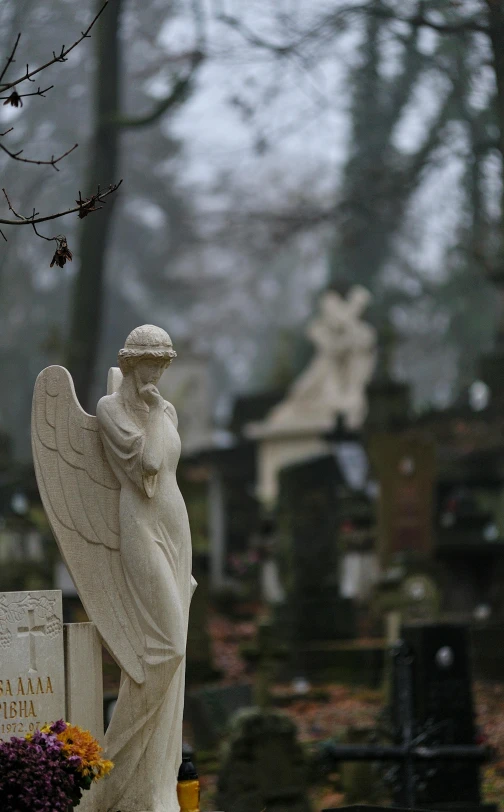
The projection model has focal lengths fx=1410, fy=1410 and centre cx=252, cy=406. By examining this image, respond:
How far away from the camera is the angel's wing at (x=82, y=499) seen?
251 inches

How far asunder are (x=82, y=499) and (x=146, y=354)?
2.40ft

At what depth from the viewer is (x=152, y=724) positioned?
6324mm

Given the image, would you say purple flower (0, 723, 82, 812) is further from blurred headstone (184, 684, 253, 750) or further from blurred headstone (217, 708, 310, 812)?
blurred headstone (184, 684, 253, 750)

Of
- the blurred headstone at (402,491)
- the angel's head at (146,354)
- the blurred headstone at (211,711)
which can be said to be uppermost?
the blurred headstone at (402,491)

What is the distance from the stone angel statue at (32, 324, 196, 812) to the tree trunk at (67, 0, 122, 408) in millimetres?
11858

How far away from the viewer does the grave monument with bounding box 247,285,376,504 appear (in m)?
23.5

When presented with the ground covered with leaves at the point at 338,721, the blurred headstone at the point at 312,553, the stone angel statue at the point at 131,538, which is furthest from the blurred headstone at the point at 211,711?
the stone angel statue at the point at 131,538

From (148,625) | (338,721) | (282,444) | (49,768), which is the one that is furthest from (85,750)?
(282,444)

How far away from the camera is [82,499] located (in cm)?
648

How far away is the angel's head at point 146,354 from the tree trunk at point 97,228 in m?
11.9

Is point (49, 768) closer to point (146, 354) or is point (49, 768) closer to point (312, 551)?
point (146, 354)

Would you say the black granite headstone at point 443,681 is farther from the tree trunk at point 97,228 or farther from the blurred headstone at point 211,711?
the tree trunk at point 97,228

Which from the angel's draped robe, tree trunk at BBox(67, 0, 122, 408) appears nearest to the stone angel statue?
the angel's draped robe

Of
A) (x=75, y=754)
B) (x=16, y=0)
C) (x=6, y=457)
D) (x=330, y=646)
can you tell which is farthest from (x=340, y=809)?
(x=6, y=457)
